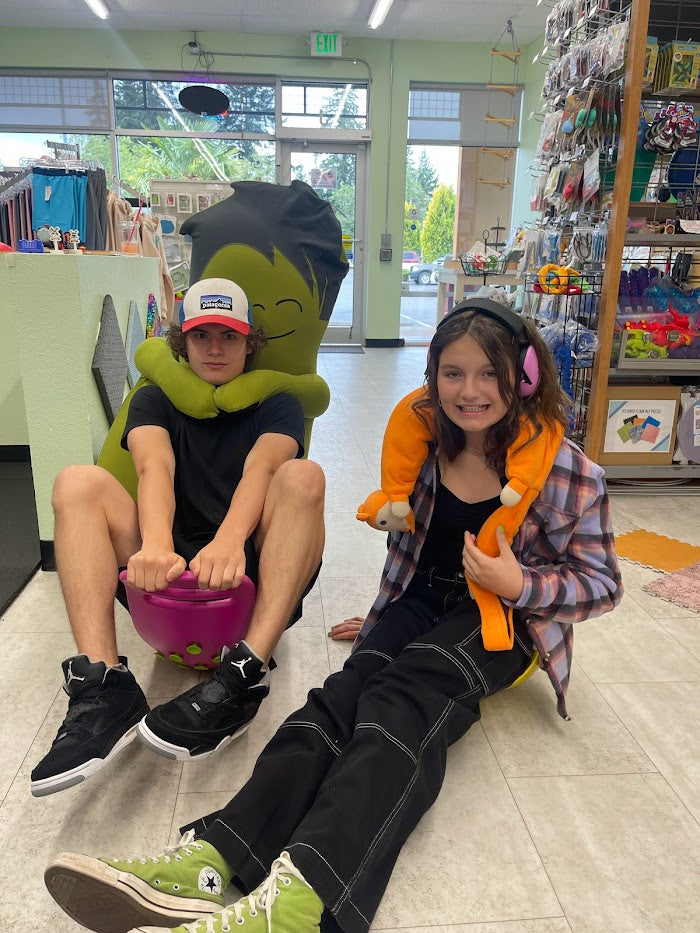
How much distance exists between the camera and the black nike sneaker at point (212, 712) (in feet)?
4.12

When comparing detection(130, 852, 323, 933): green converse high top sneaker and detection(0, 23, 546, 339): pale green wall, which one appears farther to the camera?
detection(0, 23, 546, 339): pale green wall

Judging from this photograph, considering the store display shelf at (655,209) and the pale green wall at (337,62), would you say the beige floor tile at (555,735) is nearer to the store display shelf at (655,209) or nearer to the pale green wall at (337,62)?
the store display shelf at (655,209)

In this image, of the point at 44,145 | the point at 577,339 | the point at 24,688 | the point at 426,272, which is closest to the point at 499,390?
the point at 24,688

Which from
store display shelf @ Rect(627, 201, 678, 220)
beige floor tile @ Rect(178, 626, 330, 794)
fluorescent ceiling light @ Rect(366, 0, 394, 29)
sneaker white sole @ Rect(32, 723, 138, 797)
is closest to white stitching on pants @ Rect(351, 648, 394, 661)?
beige floor tile @ Rect(178, 626, 330, 794)

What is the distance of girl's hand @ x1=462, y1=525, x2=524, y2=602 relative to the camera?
1328 mm

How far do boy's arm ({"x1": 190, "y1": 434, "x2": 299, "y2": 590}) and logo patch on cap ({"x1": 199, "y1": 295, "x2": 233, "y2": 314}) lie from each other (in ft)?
1.01

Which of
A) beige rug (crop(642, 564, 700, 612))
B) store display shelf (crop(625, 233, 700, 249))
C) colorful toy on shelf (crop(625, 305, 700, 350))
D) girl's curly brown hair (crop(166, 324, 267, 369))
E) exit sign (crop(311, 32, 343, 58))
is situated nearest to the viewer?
girl's curly brown hair (crop(166, 324, 267, 369))

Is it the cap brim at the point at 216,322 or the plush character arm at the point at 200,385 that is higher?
the cap brim at the point at 216,322

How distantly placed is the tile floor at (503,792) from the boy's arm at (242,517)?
38cm

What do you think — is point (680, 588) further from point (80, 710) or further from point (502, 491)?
point (80, 710)

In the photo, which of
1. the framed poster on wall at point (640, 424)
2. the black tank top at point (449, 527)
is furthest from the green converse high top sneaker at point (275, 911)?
the framed poster on wall at point (640, 424)

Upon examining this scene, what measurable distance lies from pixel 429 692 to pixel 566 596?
333 mm

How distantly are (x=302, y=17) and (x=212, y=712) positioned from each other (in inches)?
280

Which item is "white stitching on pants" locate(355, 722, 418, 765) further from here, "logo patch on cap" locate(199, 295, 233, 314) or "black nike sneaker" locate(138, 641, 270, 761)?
"logo patch on cap" locate(199, 295, 233, 314)
